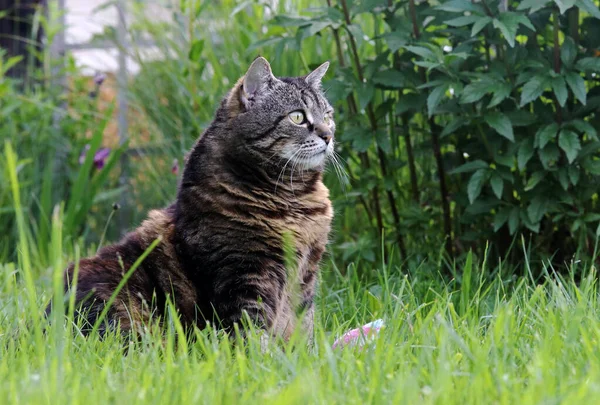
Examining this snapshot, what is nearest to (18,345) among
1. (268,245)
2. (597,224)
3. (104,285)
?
(104,285)

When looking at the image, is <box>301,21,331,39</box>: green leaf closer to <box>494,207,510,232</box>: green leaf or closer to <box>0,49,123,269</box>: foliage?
<box>494,207,510,232</box>: green leaf

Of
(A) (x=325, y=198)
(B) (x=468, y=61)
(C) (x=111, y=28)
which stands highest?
(C) (x=111, y=28)

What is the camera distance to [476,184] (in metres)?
2.93

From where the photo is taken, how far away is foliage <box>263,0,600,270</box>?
2809 mm

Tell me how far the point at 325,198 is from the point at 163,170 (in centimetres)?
220

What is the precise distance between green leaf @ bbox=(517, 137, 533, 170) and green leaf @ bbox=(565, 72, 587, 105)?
27 cm

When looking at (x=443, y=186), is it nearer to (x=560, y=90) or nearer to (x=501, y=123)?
(x=501, y=123)

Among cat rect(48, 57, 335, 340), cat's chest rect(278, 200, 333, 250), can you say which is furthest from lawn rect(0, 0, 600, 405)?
cat's chest rect(278, 200, 333, 250)

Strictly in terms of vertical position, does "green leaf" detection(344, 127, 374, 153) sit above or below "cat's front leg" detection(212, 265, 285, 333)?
above

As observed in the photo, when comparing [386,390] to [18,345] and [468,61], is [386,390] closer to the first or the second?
[18,345]

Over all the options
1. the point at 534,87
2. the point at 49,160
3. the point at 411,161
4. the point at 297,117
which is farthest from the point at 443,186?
the point at 49,160

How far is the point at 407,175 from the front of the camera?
3744 mm

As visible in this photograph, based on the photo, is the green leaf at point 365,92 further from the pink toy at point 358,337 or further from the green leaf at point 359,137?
the pink toy at point 358,337

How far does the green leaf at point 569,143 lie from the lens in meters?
2.75
